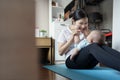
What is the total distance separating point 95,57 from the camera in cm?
153

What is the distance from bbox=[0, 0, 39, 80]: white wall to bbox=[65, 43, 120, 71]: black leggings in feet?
3.76

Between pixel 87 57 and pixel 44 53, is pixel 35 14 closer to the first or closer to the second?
pixel 87 57

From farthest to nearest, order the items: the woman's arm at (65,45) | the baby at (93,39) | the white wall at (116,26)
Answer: the white wall at (116,26) < the woman's arm at (65,45) < the baby at (93,39)

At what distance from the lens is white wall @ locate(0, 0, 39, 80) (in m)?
0.31

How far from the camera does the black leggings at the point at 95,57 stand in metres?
1.41

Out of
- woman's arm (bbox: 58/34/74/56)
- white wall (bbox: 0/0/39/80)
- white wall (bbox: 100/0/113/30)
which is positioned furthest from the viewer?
white wall (bbox: 100/0/113/30)

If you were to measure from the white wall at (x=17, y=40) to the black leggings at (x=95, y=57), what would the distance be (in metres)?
1.15

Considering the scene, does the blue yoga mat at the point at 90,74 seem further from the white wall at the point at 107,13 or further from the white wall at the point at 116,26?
the white wall at the point at 107,13

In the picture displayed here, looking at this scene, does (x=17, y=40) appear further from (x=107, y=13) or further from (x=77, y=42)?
(x=107, y=13)

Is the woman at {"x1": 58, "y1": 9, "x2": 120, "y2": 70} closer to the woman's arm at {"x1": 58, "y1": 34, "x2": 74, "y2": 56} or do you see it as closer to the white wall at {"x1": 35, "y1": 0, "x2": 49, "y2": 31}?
the woman's arm at {"x1": 58, "y1": 34, "x2": 74, "y2": 56}

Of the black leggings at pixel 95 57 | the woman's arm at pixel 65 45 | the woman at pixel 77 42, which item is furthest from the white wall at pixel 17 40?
the woman's arm at pixel 65 45

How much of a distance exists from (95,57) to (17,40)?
127 centimetres

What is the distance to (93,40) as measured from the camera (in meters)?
1.66

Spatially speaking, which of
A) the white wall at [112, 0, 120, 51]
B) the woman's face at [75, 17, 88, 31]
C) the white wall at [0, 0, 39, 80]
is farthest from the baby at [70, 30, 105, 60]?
the white wall at [0, 0, 39, 80]
